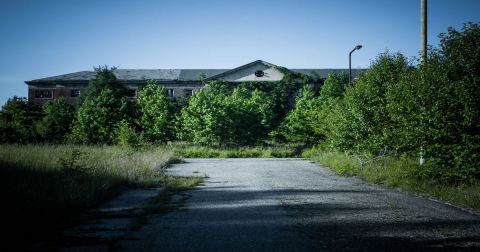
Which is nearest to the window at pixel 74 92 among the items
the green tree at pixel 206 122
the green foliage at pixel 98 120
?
the green foliage at pixel 98 120

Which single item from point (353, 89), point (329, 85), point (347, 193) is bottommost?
point (347, 193)

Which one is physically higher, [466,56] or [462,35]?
[462,35]

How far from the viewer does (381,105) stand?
1276 cm

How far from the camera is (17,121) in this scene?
111 feet

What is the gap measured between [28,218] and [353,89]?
Answer: 44.2 feet

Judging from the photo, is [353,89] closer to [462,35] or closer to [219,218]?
[462,35]

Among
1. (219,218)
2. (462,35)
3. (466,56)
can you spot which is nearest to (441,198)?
(466,56)

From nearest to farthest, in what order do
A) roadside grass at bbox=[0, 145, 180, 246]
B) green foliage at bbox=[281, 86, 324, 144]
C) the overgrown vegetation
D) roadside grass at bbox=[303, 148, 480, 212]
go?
1. roadside grass at bbox=[0, 145, 180, 246]
2. roadside grass at bbox=[303, 148, 480, 212]
3. the overgrown vegetation
4. green foliage at bbox=[281, 86, 324, 144]

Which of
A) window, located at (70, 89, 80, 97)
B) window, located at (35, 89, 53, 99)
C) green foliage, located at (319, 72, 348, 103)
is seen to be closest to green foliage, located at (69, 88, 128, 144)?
window, located at (70, 89, 80, 97)

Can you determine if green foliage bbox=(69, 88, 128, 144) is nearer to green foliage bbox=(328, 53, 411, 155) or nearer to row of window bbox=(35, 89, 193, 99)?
row of window bbox=(35, 89, 193, 99)

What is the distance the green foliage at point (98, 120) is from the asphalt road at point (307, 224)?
82.6 ft

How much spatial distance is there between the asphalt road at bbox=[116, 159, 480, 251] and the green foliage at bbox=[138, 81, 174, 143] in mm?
22809

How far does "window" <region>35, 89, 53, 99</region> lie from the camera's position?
49.9 m

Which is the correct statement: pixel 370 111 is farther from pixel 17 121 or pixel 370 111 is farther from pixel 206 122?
pixel 17 121
